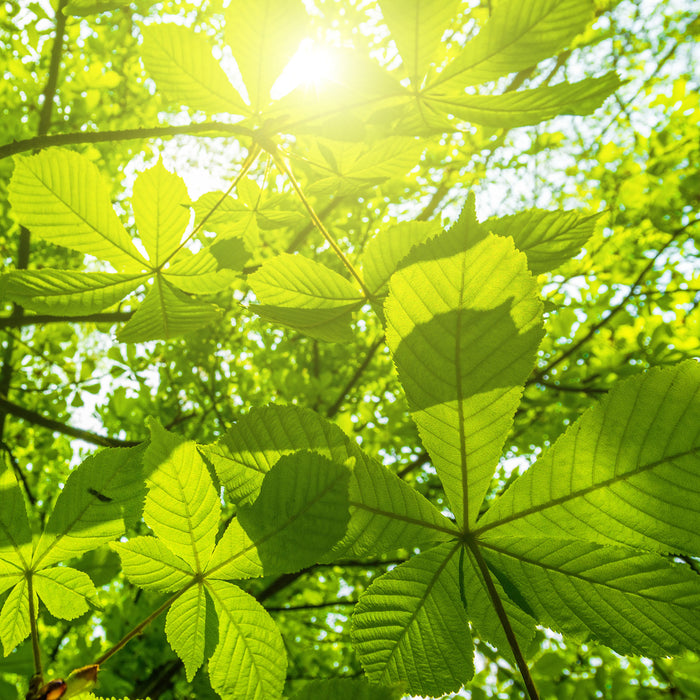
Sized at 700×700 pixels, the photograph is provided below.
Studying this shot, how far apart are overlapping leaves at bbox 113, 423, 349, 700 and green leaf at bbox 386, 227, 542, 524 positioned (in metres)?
0.18

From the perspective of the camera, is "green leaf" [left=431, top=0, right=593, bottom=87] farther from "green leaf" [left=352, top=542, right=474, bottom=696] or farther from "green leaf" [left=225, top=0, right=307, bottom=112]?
"green leaf" [left=352, top=542, right=474, bottom=696]

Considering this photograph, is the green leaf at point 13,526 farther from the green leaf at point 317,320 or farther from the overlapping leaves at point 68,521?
the green leaf at point 317,320

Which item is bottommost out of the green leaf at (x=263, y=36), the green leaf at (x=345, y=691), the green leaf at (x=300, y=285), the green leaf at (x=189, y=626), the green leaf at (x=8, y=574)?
Result: the green leaf at (x=345, y=691)

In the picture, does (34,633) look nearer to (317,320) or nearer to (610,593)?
(317,320)

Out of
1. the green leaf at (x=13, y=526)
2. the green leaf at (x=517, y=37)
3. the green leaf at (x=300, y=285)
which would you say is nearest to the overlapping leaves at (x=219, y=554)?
the green leaf at (x=13, y=526)

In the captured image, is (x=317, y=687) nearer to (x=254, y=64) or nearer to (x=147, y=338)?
(x=147, y=338)

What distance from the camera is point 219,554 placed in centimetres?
66

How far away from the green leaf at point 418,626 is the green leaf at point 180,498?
23cm

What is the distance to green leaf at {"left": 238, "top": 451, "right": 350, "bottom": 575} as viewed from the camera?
56cm

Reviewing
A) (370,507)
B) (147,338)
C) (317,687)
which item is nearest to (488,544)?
(370,507)

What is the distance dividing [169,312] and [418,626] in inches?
33.6

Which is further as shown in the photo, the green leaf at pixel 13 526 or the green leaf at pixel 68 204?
the green leaf at pixel 68 204

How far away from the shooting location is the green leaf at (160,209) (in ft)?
3.67

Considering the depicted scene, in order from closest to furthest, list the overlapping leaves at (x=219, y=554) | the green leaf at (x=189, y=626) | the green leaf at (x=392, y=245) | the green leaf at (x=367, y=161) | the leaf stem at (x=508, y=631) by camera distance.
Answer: the leaf stem at (x=508, y=631) < the overlapping leaves at (x=219, y=554) < the green leaf at (x=189, y=626) < the green leaf at (x=392, y=245) < the green leaf at (x=367, y=161)
